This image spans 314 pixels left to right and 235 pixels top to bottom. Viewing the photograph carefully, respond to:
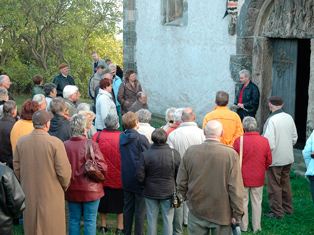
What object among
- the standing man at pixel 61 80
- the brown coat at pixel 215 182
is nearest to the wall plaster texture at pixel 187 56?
the standing man at pixel 61 80

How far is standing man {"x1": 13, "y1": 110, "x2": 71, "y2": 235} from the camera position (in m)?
4.83

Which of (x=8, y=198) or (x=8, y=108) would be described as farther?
(x=8, y=108)

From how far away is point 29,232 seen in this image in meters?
4.97

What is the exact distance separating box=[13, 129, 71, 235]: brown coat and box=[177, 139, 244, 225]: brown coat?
137cm

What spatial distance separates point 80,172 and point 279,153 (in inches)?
113

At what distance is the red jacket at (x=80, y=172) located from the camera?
202 inches

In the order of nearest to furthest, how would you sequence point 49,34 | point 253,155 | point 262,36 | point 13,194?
point 13,194 < point 253,155 < point 262,36 < point 49,34

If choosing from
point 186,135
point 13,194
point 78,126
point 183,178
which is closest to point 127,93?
point 186,135

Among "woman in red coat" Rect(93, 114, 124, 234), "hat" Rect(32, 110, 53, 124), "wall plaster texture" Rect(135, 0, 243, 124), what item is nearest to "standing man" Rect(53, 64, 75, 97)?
"wall plaster texture" Rect(135, 0, 243, 124)

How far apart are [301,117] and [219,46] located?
238cm

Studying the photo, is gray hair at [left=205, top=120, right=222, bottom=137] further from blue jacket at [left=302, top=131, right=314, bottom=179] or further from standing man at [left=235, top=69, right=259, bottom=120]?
standing man at [left=235, top=69, right=259, bottom=120]

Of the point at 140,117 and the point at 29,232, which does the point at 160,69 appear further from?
the point at 29,232

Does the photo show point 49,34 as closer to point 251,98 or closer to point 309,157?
point 251,98

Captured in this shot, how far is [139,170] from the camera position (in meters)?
5.12
